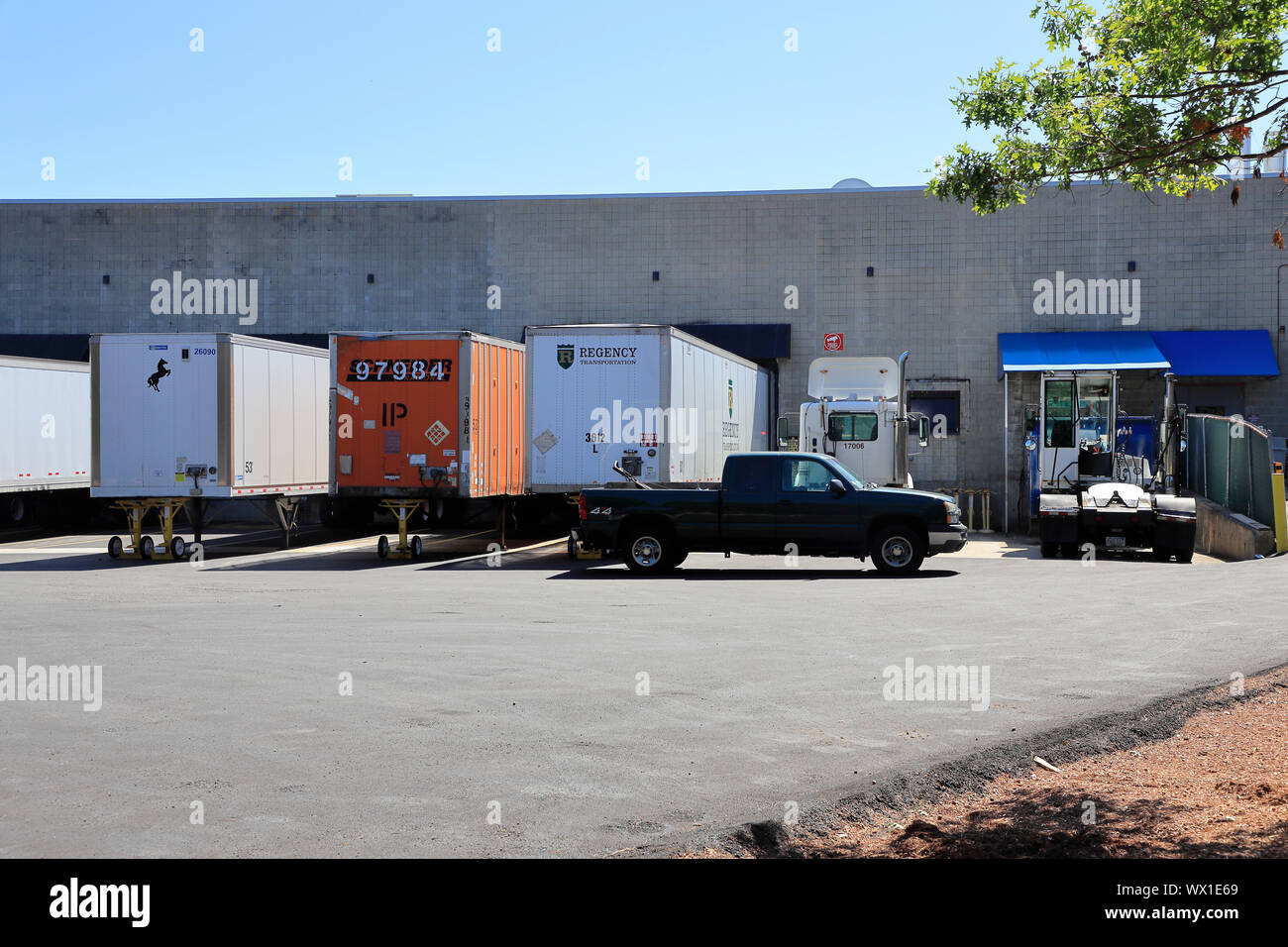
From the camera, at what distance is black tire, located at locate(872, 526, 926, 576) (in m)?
19.8

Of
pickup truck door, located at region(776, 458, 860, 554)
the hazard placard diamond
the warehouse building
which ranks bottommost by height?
pickup truck door, located at region(776, 458, 860, 554)

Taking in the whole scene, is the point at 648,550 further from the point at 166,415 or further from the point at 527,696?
the point at 527,696

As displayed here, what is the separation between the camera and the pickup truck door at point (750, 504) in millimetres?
19953

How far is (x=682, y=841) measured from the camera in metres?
5.91

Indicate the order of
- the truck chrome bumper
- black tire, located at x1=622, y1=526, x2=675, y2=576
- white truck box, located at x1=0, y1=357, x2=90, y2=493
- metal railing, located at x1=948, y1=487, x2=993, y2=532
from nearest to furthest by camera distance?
the truck chrome bumper, black tire, located at x1=622, y1=526, x2=675, y2=576, white truck box, located at x1=0, y1=357, x2=90, y2=493, metal railing, located at x1=948, y1=487, x2=993, y2=532

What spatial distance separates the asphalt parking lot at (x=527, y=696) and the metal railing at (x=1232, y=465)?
7548mm

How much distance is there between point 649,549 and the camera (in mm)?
20234

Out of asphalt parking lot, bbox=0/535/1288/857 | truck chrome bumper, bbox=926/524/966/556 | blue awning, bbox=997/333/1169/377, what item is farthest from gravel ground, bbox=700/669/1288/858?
blue awning, bbox=997/333/1169/377

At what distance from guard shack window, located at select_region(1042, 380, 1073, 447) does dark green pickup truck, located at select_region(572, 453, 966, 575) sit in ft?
31.0

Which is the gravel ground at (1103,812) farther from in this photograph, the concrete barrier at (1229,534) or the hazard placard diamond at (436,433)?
the concrete barrier at (1229,534)

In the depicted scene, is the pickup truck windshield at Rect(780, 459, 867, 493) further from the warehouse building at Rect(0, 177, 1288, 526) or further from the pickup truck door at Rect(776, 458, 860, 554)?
the warehouse building at Rect(0, 177, 1288, 526)

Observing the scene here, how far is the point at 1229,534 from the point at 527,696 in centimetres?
2081

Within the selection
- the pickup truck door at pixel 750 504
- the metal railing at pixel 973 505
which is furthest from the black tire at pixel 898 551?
the metal railing at pixel 973 505

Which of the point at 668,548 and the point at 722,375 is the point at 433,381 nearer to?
the point at 668,548
